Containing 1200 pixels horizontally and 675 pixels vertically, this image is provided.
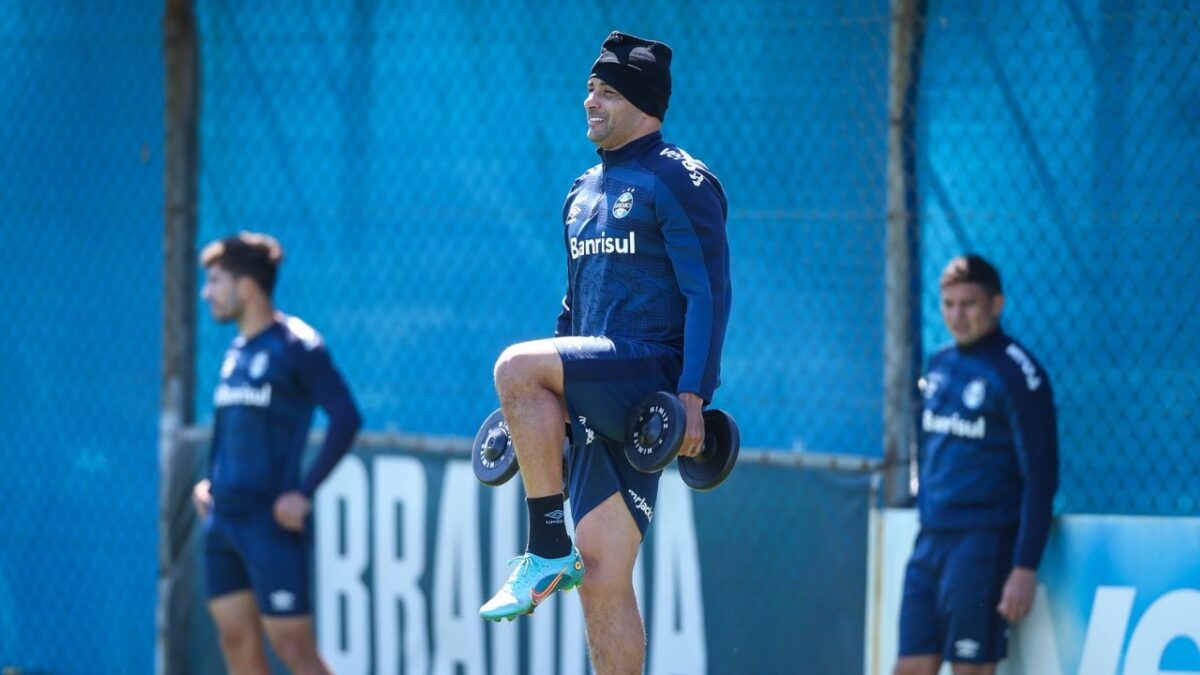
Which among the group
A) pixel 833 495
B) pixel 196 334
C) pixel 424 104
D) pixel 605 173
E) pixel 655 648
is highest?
pixel 424 104

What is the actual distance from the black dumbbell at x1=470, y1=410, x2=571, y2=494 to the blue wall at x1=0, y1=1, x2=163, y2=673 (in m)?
4.06

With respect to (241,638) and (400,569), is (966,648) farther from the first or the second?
(241,638)

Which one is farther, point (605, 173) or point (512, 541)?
point (512, 541)

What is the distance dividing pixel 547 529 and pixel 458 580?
3.18 m

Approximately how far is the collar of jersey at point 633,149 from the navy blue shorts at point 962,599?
7.54 ft

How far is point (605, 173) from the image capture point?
502 cm

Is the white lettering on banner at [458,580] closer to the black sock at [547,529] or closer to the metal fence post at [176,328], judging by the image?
the metal fence post at [176,328]

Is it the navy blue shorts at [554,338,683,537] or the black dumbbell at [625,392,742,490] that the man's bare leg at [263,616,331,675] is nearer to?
the navy blue shorts at [554,338,683,537]

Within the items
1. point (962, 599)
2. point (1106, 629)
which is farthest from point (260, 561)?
point (1106, 629)

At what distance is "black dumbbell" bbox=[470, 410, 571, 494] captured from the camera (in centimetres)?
504

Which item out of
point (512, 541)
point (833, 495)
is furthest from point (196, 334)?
point (833, 495)

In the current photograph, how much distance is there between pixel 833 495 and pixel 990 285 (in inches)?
46.9

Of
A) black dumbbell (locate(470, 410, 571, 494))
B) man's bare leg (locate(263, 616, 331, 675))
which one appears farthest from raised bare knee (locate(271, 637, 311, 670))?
black dumbbell (locate(470, 410, 571, 494))

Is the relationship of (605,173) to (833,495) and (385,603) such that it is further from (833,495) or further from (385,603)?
(385,603)
